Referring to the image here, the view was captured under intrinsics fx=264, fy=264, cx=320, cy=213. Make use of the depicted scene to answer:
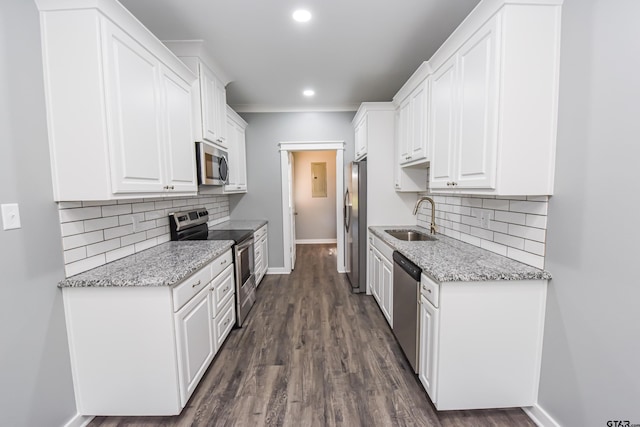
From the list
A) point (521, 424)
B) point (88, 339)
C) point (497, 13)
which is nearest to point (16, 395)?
point (88, 339)

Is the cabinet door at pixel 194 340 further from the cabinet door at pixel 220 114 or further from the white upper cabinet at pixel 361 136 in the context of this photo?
the white upper cabinet at pixel 361 136

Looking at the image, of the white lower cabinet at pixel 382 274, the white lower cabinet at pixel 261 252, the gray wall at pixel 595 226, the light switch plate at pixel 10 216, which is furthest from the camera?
the white lower cabinet at pixel 261 252

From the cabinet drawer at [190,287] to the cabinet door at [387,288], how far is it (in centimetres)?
158

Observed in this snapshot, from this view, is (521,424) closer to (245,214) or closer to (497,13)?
(497,13)

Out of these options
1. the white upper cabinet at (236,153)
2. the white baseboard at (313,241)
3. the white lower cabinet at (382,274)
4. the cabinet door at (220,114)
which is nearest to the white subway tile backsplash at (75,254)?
the cabinet door at (220,114)

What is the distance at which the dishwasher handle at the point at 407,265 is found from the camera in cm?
179

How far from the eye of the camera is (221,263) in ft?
7.53

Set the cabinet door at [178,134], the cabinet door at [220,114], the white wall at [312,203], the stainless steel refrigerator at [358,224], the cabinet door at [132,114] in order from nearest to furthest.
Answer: the cabinet door at [132,114]
the cabinet door at [178,134]
the cabinet door at [220,114]
the stainless steel refrigerator at [358,224]
the white wall at [312,203]

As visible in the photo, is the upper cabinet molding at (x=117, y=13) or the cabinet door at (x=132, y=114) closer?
the upper cabinet molding at (x=117, y=13)

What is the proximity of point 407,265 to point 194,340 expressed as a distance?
1.57 meters

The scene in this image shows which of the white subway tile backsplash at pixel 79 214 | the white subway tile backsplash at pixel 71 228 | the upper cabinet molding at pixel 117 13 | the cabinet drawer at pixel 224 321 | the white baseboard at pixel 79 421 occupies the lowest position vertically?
the white baseboard at pixel 79 421

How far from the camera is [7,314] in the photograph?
4.04 feet

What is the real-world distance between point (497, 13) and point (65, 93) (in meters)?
2.34

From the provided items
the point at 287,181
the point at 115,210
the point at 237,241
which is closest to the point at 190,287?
the point at 115,210
